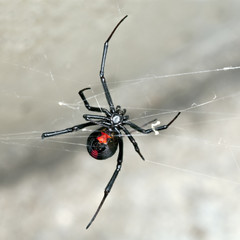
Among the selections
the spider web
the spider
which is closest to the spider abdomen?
the spider

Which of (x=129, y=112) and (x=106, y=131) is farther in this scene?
(x=129, y=112)

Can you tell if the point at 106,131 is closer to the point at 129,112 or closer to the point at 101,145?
the point at 101,145

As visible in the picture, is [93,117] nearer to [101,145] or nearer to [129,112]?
[101,145]

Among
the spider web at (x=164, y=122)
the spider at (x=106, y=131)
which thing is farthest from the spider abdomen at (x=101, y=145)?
the spider web at (x=164, y=122)

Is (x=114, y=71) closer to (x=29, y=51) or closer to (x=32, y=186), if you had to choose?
(x=29, y=51)

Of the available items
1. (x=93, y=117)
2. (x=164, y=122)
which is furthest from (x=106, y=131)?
(x=164, y=122)

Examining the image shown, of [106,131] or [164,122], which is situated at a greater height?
[106,131]
